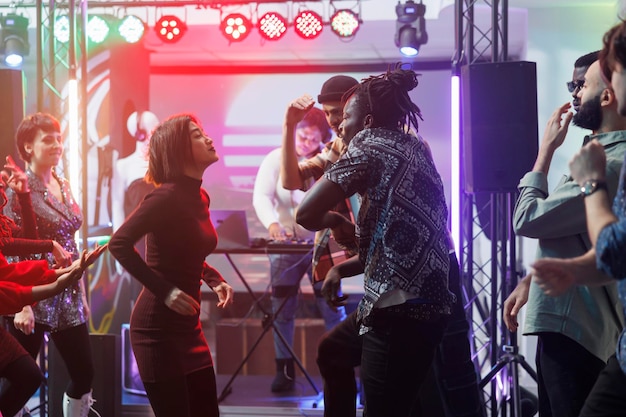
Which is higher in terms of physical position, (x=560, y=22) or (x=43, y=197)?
(x=560, y=22)

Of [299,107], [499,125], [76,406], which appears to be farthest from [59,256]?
[499,125]

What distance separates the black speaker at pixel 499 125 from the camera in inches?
156

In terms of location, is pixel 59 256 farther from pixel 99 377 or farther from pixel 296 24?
pixel 296 24

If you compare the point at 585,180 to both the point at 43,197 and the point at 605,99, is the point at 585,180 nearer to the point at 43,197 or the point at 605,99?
the point at 605,99

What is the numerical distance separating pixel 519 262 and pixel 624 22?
187 inches

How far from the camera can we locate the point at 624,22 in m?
1.73

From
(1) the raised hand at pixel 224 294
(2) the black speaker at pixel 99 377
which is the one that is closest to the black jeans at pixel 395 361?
(1) the raised hand at pixel 224 294

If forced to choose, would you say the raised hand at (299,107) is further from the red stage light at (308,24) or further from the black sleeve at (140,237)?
the red stage light at (308,24)

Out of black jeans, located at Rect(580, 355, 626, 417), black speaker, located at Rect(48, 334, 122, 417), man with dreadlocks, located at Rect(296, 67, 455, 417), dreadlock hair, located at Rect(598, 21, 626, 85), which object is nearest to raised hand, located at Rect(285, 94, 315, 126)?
man with dreadlocks, located at Rect(296, 67, 455, 417)

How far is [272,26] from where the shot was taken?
6395 millimetres

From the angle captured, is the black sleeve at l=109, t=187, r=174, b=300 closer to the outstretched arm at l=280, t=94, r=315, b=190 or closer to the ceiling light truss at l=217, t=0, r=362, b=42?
the outstretched arm at l=280, t=94, r=315, b=190

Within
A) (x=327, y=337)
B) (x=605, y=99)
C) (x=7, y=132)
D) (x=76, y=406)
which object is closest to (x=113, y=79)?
(x=7, y=132)

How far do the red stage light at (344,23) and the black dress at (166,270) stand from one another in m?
3.71

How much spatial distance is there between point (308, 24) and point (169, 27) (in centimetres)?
117
